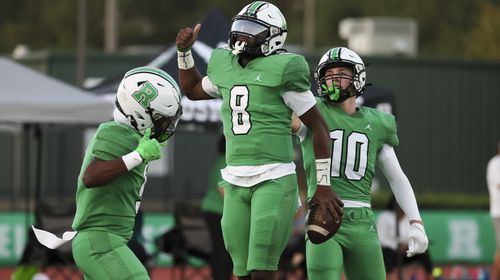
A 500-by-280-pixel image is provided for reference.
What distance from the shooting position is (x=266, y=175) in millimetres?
7676

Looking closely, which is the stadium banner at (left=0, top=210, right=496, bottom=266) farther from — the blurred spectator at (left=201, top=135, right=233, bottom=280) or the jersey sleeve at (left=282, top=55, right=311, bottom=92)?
the jersey sleeve at (left=282, top=55, right=311, bottom=92)

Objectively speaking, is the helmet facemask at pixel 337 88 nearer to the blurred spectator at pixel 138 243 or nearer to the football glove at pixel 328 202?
the football glove at pixel 328 202

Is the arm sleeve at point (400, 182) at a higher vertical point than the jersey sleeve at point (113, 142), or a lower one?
lower

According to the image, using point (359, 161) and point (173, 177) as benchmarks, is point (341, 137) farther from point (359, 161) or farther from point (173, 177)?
point (173, 177)

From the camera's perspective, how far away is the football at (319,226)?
7.58 meters

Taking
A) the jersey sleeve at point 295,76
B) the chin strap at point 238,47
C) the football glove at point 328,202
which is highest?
the chin strap at point 238,47

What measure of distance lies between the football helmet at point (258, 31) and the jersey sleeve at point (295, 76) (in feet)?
0.71

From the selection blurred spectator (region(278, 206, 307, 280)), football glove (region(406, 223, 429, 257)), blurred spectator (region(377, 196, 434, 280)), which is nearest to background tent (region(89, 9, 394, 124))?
blurred spectator (region(377, 196, 434, 280))

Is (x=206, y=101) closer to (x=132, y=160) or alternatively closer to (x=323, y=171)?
(x=323, y=171)

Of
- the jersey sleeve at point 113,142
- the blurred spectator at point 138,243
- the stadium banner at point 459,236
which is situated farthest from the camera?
the stadium banner at point 459,236

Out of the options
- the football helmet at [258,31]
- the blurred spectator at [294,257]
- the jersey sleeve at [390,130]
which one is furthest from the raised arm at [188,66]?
the blurred spectator at [294,257]

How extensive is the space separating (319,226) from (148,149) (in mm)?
1057

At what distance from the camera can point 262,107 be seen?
771cm

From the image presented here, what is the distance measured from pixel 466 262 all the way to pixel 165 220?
458cm
